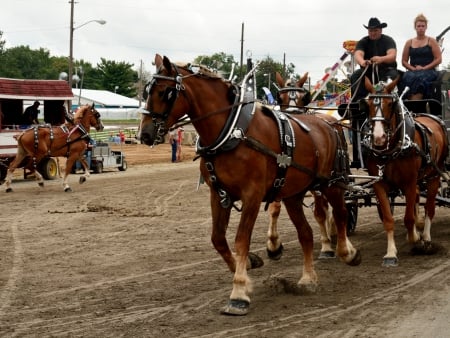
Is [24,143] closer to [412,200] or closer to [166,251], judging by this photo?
[166,251]

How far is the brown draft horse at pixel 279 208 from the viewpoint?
10133mm

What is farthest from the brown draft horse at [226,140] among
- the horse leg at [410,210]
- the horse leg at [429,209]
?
the horse leg at [429,209]

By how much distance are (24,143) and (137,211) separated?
6.85m

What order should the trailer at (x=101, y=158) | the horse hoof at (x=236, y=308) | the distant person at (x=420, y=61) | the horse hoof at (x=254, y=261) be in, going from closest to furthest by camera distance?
1. the horse hoof at (x=236, y=308)
2. the horse hoof at (x=254, y=261)
3. the distant person at (x=420, y=61)
4. the trailer at (x=101, y=158)

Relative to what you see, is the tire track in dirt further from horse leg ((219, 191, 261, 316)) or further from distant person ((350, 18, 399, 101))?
distant person ((350, 18, 399, 101))

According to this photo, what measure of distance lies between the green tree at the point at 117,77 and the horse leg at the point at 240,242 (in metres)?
106

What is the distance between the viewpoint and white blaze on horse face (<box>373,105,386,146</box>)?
9516 millimetres

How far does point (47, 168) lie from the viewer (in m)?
24.7

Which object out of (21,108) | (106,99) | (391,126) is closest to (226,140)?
(391,126)

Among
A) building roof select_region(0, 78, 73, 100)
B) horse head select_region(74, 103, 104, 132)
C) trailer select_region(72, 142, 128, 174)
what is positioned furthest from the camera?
trailer select_region(72, 142, 128, 174)

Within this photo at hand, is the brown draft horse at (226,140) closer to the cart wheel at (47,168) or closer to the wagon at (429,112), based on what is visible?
the wagon at (429,112)

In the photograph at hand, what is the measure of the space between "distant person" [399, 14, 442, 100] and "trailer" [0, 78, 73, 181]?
13.7m

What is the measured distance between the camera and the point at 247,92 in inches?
307

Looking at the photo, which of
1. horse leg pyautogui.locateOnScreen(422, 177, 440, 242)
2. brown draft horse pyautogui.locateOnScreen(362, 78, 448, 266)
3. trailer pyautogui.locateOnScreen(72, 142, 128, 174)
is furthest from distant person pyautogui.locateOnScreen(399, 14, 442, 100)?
trailer pyautogui.locateOnScreen(72, 142, 128, 174)
